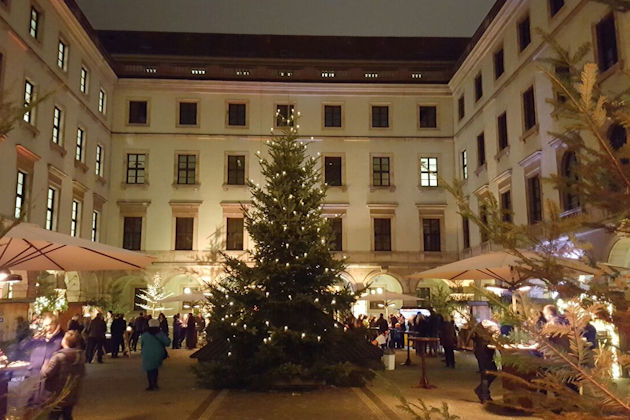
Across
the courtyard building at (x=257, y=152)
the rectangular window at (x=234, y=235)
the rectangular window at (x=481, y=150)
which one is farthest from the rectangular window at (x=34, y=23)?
the rectangular window at (x=481, y=150)

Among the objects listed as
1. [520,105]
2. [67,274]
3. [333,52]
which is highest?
[333,52]

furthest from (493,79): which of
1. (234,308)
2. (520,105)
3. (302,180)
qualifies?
(234,308)

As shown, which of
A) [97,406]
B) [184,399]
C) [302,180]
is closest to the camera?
[97,406]

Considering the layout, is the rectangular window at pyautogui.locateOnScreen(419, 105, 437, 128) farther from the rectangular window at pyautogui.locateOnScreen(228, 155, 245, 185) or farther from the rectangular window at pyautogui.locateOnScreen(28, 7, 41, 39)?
the rectangular window at pyautogui.locateOnScreen(28, 7, 41, 39)

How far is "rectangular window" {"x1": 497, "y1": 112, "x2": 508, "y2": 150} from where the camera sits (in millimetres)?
26984

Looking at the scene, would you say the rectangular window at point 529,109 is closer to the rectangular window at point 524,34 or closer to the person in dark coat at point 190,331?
the rectangular window at point 524,34

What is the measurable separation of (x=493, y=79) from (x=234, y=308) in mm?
20646

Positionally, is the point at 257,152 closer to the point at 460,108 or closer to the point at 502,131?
the point at 460,108

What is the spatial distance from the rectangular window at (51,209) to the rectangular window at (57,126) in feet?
7.83

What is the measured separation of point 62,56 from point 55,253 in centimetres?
2041

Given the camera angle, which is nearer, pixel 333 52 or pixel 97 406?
pixel 97 406

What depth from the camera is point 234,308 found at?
41.6 feet

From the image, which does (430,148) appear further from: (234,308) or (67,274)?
(234,308)

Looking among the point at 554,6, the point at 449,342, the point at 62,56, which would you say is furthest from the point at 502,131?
the point at 62,56
